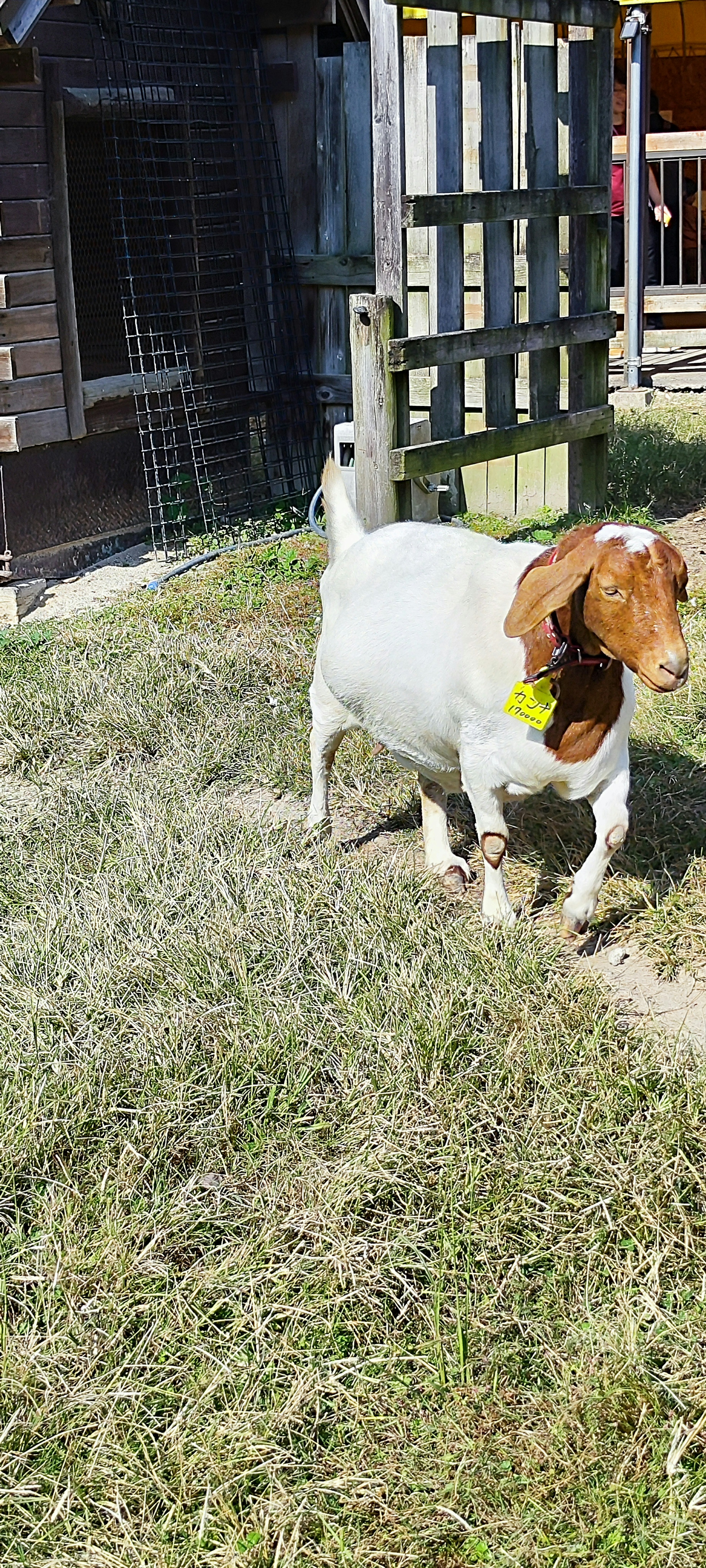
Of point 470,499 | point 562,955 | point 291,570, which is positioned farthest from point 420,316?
point 562,955

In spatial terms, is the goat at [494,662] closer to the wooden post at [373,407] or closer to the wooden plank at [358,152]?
the wooden post at [373,407]

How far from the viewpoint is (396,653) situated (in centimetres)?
425

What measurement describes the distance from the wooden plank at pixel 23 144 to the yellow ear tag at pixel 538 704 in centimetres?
571

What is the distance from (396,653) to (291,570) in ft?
12.8

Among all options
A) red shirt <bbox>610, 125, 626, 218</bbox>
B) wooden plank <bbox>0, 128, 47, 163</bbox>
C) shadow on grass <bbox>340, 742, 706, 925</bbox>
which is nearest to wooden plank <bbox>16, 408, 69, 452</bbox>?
wooden plank <bbox>0, 128, 47, 163</bbox>

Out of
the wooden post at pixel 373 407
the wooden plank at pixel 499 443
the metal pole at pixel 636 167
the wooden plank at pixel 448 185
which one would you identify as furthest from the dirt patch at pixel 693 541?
the metal pole at pixel 636 167

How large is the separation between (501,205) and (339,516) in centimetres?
284

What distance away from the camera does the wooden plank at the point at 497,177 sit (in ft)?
23.0

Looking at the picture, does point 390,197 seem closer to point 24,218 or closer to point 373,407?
point 373,407

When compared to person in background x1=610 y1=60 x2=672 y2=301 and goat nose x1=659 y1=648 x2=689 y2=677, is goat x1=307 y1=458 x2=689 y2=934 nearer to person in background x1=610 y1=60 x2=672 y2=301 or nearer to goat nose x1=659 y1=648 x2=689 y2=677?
goat nose x1=659 y1=648 x2=689 y2=677

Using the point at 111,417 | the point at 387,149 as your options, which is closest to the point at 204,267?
the point at 111,417

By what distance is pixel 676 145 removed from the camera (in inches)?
521

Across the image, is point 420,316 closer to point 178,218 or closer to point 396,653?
point 178,218

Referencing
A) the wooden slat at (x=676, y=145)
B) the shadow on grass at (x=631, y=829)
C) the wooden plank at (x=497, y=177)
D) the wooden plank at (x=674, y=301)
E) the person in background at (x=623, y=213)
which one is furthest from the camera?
the person in background at (x=623, y=213)
